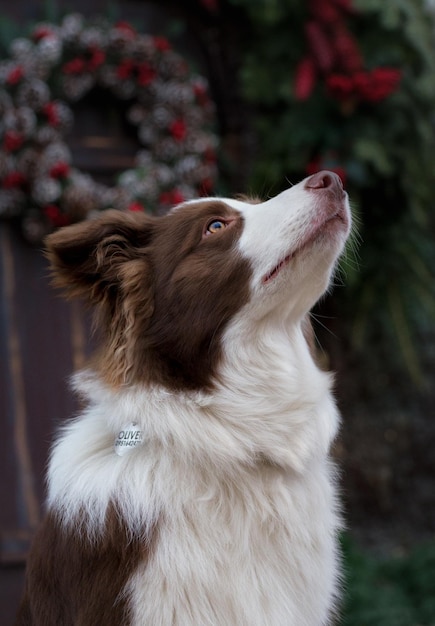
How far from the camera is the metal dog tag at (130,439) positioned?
296 centimetres

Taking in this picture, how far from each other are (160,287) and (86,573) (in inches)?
41.1

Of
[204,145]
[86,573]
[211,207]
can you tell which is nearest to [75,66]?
[204,145]

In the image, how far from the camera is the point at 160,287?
123 inches

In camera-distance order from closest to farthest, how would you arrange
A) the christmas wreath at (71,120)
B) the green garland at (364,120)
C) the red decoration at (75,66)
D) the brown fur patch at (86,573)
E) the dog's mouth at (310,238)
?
the brown fur patch at (86,573) → the dog's mouth at (310,238) → the christmas wreath at (71,120) → the red decoration at (75,66) → the green garland at (364,120)

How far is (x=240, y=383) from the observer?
119 inches

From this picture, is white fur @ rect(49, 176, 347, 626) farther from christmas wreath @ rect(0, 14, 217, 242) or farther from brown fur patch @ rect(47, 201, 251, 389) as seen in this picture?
christmas wreath @ rect(0, 14, 217, 242)

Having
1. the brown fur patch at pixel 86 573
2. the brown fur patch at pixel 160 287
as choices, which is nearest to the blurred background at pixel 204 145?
the brown fur patch at pixel 160 287

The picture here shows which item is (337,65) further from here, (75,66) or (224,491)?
(224,491)

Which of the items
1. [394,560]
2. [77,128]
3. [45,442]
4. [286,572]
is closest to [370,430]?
[394,560]

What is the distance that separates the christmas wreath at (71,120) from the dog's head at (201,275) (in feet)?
7.07

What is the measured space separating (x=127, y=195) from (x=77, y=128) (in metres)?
0.65

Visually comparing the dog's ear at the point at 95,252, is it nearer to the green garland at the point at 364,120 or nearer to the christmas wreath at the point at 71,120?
the christmas wreath at the point at 71,120

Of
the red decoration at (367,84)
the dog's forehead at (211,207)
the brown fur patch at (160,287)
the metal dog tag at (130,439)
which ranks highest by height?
A: the red decoration at (367,84)

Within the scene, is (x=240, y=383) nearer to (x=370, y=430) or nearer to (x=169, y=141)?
(x=169, y=141)
